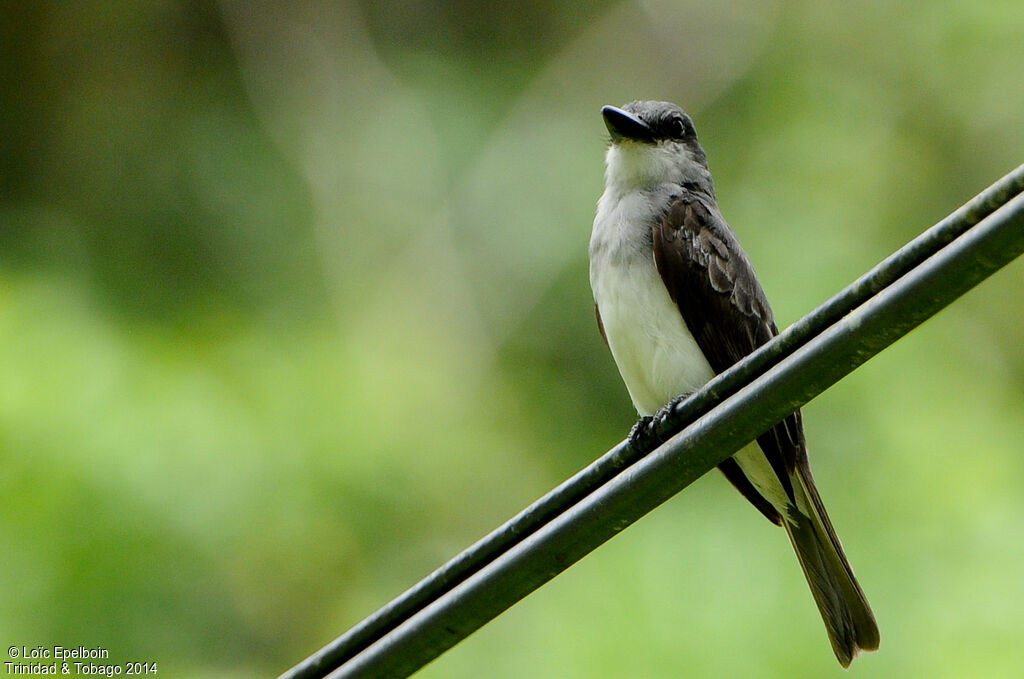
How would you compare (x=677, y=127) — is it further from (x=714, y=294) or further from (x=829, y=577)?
(x=829, y=577)

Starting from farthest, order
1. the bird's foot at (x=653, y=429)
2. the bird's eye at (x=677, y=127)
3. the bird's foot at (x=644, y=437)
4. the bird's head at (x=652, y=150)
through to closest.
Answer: the bird's eye at (x=677, y=127) < the bird's head at (x=652, y=150) < the bird's foot at (x=653, y=429) < the bird's foot at (x=644, y=437)

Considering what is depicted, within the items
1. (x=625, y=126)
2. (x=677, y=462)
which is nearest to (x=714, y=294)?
(x=625, y=126)

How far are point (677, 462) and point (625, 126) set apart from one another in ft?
8.40

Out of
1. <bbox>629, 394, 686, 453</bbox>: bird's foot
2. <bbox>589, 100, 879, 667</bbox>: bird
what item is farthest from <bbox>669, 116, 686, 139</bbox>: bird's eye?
<bbox>629, 394, 686, 453</bbox>: bird's foot

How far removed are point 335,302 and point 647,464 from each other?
460 centimetres

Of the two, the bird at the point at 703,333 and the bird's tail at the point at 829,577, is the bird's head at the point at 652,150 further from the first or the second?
the bird's tail at the point at 829,577

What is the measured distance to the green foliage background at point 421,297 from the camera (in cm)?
537

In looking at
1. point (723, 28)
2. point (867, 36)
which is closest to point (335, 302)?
point (723, 28)

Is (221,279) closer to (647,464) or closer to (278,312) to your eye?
(278,312)

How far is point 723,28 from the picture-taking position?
28.3 ft

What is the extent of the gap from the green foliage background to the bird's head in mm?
1696

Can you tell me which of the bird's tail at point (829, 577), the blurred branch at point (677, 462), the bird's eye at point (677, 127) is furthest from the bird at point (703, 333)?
the blurred branch at point (677, 462)

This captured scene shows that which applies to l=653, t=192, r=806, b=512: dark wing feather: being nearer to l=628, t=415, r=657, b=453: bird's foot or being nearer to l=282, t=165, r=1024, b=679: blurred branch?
l=628, t=415, r=657, b=453: bird's foot

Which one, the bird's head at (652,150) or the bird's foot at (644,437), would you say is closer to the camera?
the bird's foot at (644,437)
